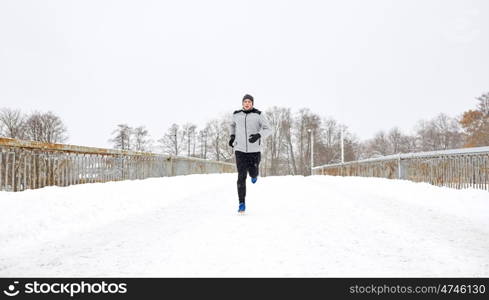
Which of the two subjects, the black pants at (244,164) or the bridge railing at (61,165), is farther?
the black pants at (244,164)

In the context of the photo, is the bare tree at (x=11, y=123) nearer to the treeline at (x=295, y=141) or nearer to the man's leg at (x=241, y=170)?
the treeline at (x=295, y=141)

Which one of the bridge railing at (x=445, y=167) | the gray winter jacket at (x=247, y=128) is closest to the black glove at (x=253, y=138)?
the gray winter jacket at (x=247, y=128)

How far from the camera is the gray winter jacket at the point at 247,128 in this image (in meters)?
6.34

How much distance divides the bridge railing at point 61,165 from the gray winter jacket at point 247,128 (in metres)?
3.53

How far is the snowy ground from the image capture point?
→ 2.64m

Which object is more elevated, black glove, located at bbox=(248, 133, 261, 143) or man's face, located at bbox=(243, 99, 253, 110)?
man's face, located at bbox=(243, 99, 253, 110)

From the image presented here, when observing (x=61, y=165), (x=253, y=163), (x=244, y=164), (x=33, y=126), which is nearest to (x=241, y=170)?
(x=244, y=164)

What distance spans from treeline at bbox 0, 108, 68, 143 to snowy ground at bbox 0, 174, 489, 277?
40750 millimetres

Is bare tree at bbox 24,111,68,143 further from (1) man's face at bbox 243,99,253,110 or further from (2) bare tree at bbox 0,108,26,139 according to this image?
(1) man's face at bbox 243,99,253,110

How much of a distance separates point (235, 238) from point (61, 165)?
5.00 m

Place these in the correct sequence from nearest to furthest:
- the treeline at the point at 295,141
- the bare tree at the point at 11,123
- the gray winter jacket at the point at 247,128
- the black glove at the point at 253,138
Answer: the black glove at the point at 253,138
the gray winter jacket at the point at 247,128
the bare tree at the point at 11,123
the treeline at the point at 295,141

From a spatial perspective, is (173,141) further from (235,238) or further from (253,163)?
(235,238)

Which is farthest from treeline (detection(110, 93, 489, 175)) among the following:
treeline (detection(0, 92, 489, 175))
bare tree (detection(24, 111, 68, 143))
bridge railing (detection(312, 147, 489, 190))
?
bridge railing (detection(312, 147, 489, 190))

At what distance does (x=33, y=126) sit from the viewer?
41125 millimetres
